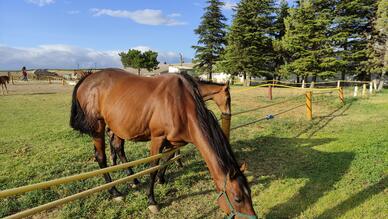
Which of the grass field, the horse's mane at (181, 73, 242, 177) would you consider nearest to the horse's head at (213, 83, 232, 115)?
the grass field

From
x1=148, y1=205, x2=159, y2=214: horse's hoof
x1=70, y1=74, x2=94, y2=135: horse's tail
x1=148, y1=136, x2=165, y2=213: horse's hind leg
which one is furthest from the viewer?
x1=70, y1=74, x2=94, y2=135: horse's tail

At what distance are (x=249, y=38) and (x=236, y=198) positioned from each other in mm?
30643

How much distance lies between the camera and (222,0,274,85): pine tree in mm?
31219

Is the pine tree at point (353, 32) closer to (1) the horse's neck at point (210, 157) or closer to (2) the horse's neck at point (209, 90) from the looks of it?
(2) the horse's neck at point (209, 90)

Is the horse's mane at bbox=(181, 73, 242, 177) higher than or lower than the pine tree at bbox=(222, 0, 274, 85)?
lower

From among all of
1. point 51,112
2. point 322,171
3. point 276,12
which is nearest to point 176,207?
point 322,171

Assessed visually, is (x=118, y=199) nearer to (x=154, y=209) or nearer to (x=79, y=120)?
(x=154, y=209)

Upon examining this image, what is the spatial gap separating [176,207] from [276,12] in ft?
108

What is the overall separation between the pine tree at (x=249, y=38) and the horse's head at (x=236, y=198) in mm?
29821

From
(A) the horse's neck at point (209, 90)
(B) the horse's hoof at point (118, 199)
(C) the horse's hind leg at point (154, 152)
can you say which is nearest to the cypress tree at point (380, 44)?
(A) the horse's neck at point (209, 90)

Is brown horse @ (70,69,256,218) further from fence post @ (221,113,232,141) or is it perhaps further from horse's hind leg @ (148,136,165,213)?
fence post @ (221,113,232,141)

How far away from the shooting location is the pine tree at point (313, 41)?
27000mm

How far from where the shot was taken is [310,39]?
2748cm

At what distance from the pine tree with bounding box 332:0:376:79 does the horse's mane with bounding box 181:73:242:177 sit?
Answer: 27518 mm
